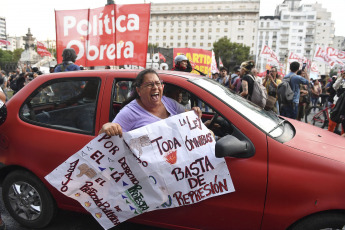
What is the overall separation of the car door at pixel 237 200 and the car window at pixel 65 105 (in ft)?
3.46

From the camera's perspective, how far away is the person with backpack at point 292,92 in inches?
233

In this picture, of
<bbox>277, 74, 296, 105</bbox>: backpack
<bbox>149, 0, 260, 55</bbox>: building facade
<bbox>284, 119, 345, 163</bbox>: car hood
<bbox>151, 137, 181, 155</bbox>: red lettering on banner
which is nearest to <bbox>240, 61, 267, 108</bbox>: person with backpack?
<bbox>277, 74, 296, 105</bbox>: backpack

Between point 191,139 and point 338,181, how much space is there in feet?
3.41

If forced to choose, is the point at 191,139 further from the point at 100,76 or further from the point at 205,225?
the point at 100,76

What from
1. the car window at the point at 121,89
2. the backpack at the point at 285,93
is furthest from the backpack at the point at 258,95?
the car window at the point at 121,89

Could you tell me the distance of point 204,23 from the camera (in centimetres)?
9331

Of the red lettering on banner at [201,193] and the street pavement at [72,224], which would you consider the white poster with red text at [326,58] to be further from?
the street pavement at [72,224]

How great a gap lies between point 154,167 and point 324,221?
4.05 feet

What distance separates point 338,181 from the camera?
173 centimetres

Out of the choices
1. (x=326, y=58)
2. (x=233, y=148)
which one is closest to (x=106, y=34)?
(x=233, y=148)


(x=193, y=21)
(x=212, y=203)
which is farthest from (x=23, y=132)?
(x=193, y=21)

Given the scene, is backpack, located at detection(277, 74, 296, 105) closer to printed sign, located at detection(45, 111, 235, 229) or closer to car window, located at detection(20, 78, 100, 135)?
printed sign, located at detection(45, 111, 235, 229)

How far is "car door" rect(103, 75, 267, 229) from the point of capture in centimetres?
189

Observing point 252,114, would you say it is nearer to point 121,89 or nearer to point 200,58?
point 121,89
